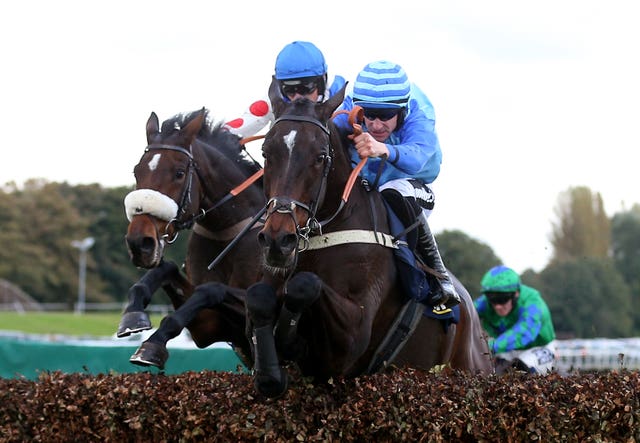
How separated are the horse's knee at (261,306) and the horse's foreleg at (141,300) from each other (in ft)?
4.47

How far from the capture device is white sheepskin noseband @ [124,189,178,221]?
5.15 m

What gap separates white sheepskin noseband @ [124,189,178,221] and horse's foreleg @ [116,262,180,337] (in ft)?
1.57

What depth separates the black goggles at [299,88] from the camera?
16.3ft

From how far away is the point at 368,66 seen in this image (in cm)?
517

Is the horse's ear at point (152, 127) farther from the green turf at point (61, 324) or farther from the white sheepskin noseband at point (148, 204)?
the green turf at point (61, 324)

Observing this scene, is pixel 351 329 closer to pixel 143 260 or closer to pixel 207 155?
pixel 143 260

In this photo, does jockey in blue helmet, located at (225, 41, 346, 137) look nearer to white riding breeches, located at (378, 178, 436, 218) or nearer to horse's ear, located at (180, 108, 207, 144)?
white riding breeches, located at (378, 178, 436, 218)

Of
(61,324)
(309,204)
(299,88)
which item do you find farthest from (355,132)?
(61,324)

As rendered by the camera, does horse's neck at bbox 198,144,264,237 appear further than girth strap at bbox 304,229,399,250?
Yes

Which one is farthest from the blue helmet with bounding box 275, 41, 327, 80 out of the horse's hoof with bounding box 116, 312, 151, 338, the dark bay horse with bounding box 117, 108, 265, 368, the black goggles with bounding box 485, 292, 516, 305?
the black goggles with bounding box 485, 292, 516, 305

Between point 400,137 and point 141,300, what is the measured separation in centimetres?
175

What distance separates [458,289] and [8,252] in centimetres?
5299

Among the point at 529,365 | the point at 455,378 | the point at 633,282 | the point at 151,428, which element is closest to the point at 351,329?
the point at 455,378

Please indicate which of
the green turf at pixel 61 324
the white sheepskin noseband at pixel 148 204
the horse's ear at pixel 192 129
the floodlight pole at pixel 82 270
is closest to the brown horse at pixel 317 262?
the white sheepskin noseband at pixel 148 204
